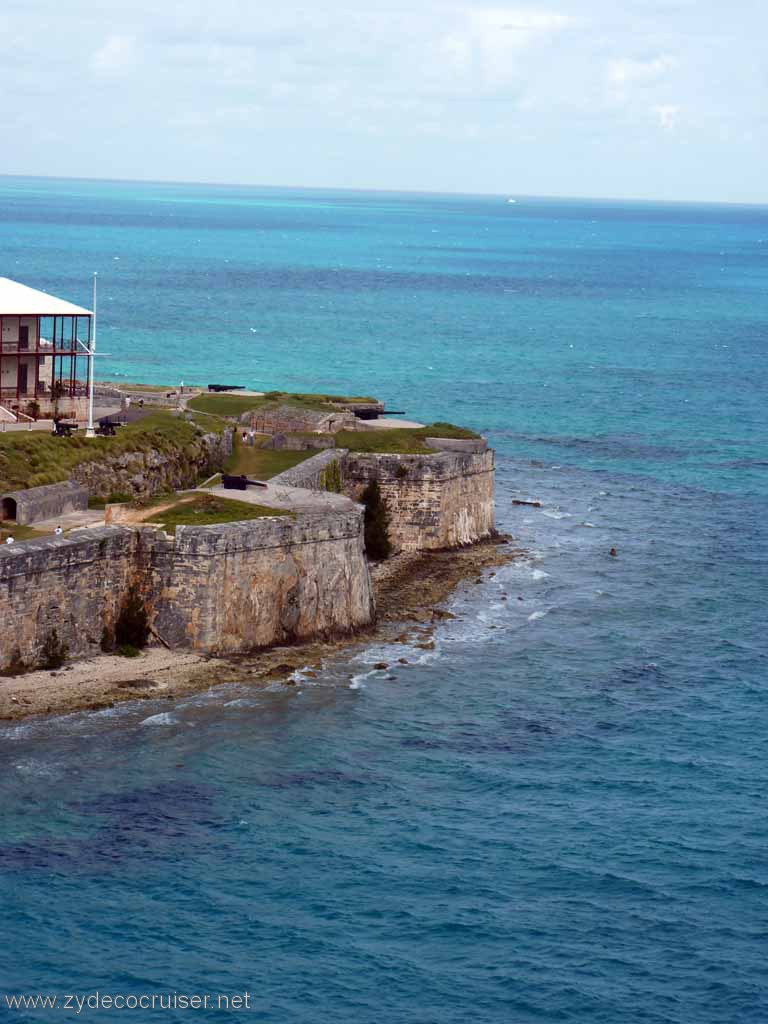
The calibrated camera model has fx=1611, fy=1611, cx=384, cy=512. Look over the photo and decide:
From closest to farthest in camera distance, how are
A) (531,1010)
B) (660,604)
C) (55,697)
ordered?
(531,1010)
(55,697)
(660,604)

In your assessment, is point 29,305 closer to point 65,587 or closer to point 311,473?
point 311,473

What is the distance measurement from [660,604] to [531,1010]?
27013 mm

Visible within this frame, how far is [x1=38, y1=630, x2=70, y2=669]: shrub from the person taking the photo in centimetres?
4231

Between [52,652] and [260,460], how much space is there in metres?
18.2

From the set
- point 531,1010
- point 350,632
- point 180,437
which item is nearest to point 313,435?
point 180,437

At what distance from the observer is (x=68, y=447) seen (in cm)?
5147

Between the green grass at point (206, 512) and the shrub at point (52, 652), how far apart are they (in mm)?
4549

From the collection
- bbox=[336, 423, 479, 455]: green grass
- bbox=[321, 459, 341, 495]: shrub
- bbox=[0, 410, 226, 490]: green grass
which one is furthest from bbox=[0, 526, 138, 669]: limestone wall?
bbox=[336, 423, 479, 455]: green grass

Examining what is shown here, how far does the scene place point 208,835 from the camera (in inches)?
1359

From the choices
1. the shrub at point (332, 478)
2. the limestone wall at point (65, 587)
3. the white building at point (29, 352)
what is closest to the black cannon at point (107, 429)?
the white building at point (29, 352)

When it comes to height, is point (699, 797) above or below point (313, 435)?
below

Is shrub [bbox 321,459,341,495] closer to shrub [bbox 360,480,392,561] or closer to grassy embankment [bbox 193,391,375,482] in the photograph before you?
grassy embankment [bbox 193,391,375,482]

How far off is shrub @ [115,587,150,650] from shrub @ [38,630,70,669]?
88.5 inches

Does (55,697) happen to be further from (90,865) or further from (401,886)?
(401,886)
